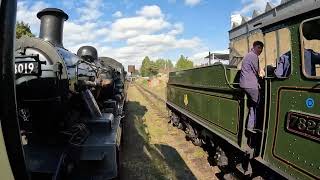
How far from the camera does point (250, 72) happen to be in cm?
584

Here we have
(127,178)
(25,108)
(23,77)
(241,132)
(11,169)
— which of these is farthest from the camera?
(127,178)

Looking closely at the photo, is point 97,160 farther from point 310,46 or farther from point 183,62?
point 183,62

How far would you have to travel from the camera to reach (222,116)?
23.4ft

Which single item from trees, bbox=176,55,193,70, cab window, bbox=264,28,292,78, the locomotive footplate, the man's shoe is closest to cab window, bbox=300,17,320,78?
cab window, bbox=264,28,292,78

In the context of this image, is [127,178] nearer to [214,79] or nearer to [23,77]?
[214,79]

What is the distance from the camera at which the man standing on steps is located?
223 inches

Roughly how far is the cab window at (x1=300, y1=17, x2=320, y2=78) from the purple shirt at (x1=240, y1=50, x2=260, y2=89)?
1244 millimetres

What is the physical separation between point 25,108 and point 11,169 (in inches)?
153

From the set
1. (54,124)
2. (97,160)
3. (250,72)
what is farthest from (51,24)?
(250,72)

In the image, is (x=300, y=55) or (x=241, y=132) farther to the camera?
(x=241, y=132)

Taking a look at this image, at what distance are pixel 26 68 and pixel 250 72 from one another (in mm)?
3537

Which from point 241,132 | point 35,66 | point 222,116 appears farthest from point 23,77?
point 222,116

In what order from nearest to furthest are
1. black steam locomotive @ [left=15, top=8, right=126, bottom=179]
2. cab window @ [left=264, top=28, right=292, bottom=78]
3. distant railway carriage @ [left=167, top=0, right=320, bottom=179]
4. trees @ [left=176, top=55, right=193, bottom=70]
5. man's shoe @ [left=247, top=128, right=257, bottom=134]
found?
distant railway carriage @ [left=167, top=0, right=320, bottom=179] → black steam locomotive @ [left=15, top=8, right=126, bottom=179] → cab window @ [left=264, top=28, right=292, bottom=78] → man's shoe @ [left=247, top=128, right=257, bottom=134] → trees @ [left=176, top=55, right=193, bottom=70]

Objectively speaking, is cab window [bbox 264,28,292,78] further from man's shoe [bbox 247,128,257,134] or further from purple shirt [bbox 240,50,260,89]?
man's shoe [bbox 247,128,257,134]
